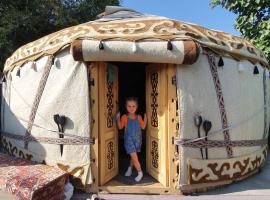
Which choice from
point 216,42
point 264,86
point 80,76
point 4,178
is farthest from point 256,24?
point 4,178

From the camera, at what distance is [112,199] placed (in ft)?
15.3

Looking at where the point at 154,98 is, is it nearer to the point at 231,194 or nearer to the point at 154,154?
the point at 154,154

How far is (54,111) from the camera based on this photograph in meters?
5.10

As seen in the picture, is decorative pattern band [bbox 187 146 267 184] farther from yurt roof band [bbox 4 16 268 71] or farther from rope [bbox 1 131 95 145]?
yurt roof band [bbox 4 16 268 71]

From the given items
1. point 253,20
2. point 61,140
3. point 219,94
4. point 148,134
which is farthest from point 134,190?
point 253,20

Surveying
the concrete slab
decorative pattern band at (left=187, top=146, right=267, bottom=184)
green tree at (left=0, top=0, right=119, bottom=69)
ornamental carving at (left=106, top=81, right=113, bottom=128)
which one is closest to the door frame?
the concrete slab

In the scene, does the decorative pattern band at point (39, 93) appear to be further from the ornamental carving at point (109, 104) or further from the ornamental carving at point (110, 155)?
the ornamental carving at point (110, 155)

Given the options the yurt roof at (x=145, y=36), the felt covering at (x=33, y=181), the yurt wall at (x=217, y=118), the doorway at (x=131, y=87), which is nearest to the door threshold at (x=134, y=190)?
the yurt wall at (x=217, y=118)

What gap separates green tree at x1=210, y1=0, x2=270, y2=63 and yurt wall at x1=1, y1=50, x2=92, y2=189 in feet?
16.8

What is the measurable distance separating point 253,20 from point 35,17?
7.35 m

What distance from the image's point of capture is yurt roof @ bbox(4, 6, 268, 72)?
481 centimetres

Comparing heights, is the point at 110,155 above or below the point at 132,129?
below

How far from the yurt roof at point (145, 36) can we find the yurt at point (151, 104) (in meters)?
0.01

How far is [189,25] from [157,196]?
2.27 metres
